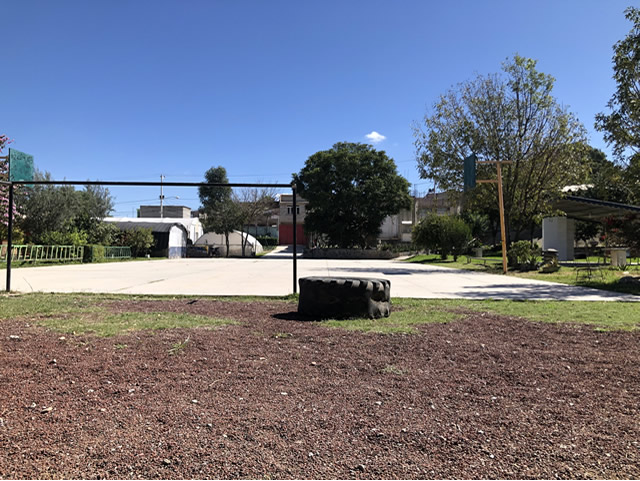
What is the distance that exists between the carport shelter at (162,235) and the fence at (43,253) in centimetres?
1391

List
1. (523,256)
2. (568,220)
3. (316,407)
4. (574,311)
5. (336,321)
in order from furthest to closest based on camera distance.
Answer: (568,220), (523,256), (574,311), (336,321), (316,407)

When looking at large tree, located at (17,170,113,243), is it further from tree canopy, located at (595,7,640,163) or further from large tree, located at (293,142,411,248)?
tree canopy, located at (595,7,640,163)

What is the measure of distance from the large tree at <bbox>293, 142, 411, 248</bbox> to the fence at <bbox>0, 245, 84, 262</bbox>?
2031cm

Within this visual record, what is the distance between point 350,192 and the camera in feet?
133

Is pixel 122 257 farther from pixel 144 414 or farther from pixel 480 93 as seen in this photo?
pixel 144 414

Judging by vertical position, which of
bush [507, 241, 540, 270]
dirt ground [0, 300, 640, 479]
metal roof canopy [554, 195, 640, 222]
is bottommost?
dirt ground [0, 300, 640, 479]

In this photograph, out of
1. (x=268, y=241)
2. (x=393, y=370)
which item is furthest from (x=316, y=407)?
(x=268, y=241)

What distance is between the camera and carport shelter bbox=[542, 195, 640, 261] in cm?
2218

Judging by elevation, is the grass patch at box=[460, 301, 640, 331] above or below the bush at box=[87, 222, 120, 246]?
below

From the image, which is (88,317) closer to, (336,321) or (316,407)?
(336,321)

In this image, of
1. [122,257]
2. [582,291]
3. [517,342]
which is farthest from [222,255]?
[517,342]

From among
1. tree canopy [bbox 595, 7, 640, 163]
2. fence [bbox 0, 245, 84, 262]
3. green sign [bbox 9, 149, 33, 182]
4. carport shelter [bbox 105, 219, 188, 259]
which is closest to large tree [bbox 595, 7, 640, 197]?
tree canopy [bbox 595, 7, 640, 163]

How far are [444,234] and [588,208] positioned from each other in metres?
9.12

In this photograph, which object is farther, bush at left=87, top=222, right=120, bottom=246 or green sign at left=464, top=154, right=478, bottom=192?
bush at left=87, top=222, right=120, bottom=246
